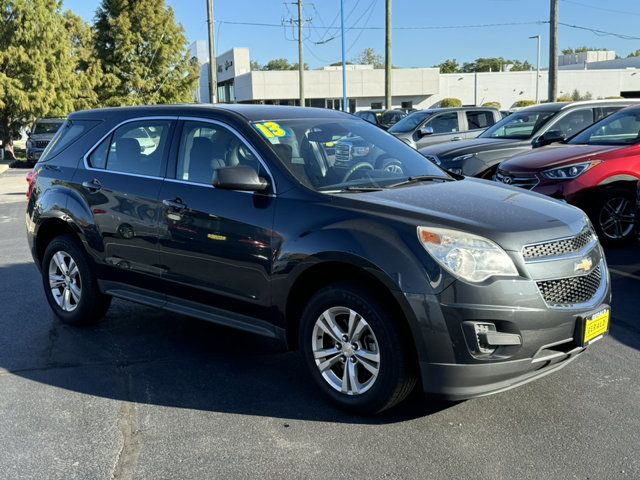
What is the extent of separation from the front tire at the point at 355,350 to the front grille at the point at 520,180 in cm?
479

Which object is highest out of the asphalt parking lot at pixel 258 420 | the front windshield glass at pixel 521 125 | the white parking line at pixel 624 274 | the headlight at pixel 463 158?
the front windshield glass at pixel 521 125

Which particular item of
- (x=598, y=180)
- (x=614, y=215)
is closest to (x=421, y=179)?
(x=598, y=180)

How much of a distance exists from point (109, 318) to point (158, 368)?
58.5 inches

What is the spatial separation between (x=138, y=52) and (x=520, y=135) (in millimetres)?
32988

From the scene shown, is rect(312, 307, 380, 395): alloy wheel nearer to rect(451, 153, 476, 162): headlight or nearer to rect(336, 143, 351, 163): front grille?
rect(336, 143, 351, 163): front grille

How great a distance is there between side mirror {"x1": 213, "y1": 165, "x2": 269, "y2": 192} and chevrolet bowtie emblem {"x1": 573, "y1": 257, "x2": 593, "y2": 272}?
1.91 meters

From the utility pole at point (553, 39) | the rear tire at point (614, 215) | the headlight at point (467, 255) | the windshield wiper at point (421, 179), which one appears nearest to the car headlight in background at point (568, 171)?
the rear tire at point (614, 215)

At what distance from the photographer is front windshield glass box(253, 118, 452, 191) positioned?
4312mm

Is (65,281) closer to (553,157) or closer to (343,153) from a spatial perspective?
(343,153)

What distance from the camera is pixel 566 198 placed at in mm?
7805

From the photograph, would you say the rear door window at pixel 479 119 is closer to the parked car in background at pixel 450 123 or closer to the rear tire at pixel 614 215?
the parked car in background at pixel 450 123

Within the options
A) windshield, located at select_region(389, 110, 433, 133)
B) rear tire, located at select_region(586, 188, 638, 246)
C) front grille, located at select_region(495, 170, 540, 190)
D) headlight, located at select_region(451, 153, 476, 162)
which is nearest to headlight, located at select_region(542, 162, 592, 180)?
front grille, located at select_region(495, 170, 540, 190)

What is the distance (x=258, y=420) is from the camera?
152 inches

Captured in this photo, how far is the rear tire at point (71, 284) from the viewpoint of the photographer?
547 centimetres
